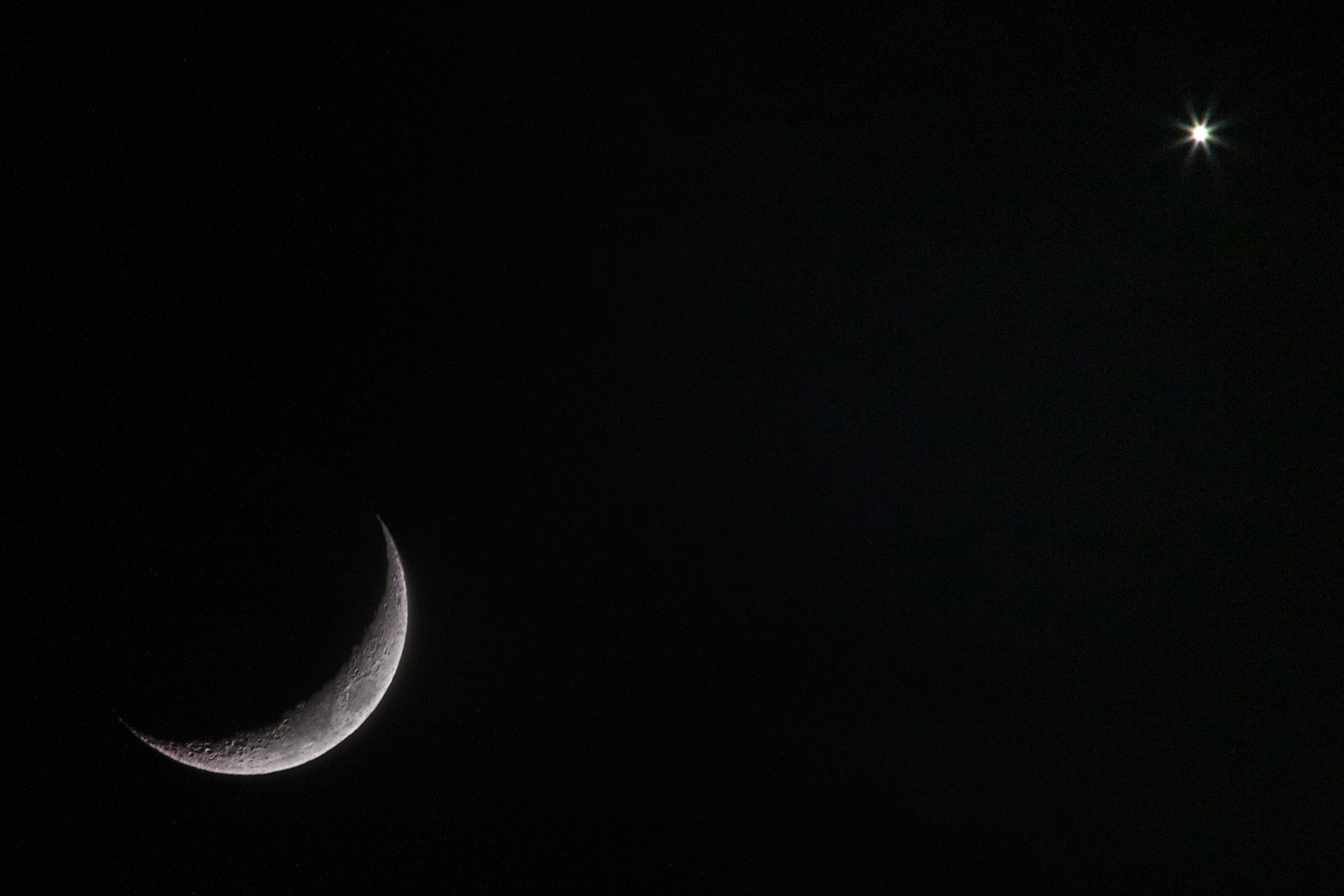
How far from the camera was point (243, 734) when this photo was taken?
2.84 m

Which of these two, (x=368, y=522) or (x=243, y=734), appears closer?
(x=243, y=734)

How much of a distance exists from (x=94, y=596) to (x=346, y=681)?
105 cm

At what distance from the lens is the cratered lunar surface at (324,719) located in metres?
2.90

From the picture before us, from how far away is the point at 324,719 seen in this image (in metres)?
3.08

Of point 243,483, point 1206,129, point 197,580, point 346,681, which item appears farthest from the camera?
point 1206,129

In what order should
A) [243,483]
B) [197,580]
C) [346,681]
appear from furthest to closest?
[346,681]
[243,483]
[197,580]

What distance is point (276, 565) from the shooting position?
107 inches

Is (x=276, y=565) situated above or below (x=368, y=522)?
below

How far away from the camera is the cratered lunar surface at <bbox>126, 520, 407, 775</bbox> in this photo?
290 centimetres

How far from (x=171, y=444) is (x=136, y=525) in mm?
367

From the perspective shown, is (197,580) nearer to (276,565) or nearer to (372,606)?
(276,565)

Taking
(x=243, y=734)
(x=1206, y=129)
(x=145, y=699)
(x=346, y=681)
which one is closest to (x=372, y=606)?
(x=346, y=681)

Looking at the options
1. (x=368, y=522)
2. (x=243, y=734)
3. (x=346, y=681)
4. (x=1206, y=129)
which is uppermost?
(x=1206, y=129)

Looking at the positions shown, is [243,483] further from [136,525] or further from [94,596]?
[94,596]
